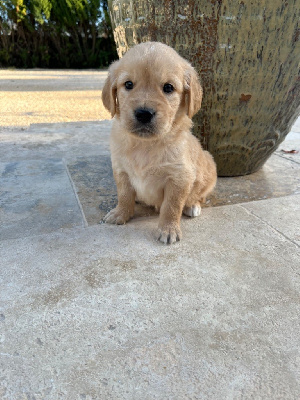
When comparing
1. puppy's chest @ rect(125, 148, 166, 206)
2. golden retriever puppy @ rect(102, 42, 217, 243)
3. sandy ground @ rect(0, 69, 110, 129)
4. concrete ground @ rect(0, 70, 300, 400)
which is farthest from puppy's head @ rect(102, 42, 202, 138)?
sandy ground @ rect(0, 69, 110, 129)

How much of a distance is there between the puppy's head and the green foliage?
17234 mm

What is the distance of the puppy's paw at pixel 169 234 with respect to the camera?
2.25 meters

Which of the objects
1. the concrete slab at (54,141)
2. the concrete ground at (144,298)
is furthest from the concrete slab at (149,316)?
the concrete slab at (54,141)

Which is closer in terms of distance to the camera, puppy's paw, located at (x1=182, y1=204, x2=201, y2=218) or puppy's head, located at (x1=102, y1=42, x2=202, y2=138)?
puppy's head, located at (x1=102, y1=42, x2=202, y2=138)

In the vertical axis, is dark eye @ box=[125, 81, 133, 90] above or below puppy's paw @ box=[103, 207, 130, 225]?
above

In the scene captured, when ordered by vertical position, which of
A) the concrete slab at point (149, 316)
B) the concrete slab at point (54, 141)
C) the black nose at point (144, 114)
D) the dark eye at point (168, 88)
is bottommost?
the concrete slab at point (54, 141)

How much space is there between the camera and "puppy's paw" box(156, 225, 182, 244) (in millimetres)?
2248

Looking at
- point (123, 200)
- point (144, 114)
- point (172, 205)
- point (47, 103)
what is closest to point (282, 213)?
point (172, 205)

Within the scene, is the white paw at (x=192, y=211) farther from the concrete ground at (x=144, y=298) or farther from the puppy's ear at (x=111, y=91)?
the puppy's ear at (x=111, y=91)

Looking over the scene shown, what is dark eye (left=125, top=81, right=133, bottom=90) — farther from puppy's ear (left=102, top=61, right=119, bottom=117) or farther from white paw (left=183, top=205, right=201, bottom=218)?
white paw (left=183, top=205, right=201, bottom=218)

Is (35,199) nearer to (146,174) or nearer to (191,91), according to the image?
(146,174)

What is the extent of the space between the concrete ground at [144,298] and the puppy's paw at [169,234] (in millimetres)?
59

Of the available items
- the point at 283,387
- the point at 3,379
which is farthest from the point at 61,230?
the point at 283,387

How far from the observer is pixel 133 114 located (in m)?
2.12
